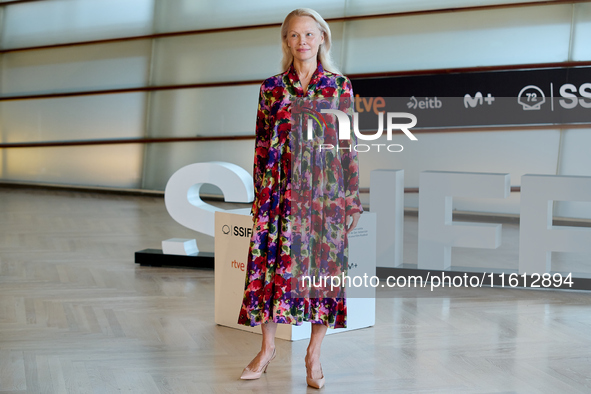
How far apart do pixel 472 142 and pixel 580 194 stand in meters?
4.45

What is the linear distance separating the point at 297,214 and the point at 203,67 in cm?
860

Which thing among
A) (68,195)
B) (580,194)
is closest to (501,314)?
(580,194)

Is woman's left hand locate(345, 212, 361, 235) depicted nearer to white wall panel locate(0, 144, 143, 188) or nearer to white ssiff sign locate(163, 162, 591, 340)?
white ssiff sign locate(163, 162, 591, 340)

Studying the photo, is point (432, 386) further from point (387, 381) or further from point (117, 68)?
point (117, 68)

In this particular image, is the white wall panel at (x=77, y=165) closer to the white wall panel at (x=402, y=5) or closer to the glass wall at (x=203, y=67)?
the glass wall at (x=203, y=67)

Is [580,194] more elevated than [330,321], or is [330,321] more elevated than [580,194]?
[580,194]

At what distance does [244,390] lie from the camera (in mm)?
2609

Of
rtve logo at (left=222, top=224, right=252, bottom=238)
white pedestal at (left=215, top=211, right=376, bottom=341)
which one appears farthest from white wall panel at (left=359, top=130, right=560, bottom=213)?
rtve logo at (left=222, top=224, right=252, bottom=238)

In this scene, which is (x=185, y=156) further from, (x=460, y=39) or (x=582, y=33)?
(x=582, y=33)

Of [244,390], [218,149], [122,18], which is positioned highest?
[122,18]

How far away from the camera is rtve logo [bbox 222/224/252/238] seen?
3359 mm

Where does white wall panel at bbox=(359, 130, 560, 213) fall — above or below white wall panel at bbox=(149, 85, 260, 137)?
below

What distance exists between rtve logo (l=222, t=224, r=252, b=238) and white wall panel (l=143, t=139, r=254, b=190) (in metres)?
6.69

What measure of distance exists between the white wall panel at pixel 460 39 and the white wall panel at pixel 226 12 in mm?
691
